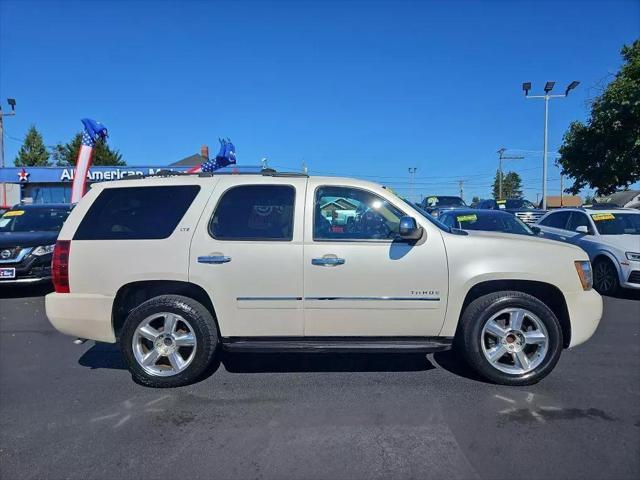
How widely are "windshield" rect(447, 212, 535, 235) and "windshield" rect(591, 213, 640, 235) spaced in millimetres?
1214

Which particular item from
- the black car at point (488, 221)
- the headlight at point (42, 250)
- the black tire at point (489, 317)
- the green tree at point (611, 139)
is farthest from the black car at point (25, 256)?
the green tree at point (611, 139)

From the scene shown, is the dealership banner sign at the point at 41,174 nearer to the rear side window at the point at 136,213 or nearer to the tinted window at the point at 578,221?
the tinted window at the point at 578,221

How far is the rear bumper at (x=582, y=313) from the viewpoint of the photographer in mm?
4266

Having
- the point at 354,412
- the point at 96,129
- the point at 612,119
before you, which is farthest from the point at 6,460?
the point at 612,119

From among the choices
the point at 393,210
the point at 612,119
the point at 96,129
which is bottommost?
the point at 393,210

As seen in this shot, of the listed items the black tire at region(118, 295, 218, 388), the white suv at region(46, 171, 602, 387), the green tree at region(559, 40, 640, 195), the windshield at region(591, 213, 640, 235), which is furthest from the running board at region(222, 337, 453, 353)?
the green tree at region(559, 40, 640, 195)

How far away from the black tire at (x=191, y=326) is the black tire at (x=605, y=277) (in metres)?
7.12

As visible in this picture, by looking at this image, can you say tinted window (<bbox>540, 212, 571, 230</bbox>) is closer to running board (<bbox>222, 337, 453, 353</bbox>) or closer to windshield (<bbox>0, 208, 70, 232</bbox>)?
running board (<bbox>222, 337, 453, 353</bbox>)

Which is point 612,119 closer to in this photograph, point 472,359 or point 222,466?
point 472,359

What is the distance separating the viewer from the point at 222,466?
3.05 metres

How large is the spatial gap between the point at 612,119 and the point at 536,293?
11682 millimetres

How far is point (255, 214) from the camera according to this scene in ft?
14.4

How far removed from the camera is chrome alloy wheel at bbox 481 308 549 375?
4238 millimetres

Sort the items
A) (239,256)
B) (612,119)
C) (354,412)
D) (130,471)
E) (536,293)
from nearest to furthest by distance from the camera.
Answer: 1. (130,471)
2. (354,412)
3. (239,256)
4. (536,293)
5. (612,119)
